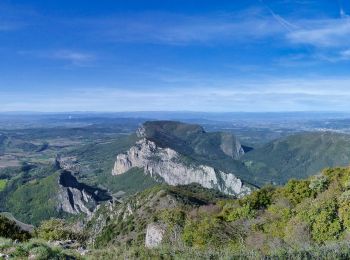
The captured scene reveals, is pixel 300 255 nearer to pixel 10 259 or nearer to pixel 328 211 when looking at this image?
pixel 10 259

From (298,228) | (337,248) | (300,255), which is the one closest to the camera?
(300,255)

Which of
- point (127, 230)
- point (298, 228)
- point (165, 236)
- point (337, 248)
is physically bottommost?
point (127, 230)

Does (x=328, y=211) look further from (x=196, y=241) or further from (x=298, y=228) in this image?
(x=196, y=241)

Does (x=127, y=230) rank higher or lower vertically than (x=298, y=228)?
lower

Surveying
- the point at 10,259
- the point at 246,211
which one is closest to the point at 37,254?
the point at 10,259

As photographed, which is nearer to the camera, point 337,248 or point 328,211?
point 337,248

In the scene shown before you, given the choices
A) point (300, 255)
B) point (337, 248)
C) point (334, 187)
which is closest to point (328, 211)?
point (334, 187)

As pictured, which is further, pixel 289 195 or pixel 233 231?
pixel 289 195

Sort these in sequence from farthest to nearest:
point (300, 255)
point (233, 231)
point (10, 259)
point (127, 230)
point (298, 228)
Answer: point (127, 230) → point (233, 231) → point (298, 228) → point (300, 255) → point (10, 259)

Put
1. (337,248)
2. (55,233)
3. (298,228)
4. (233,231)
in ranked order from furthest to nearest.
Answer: (55,233)
(233,231)
(298,228)
(337,248)
